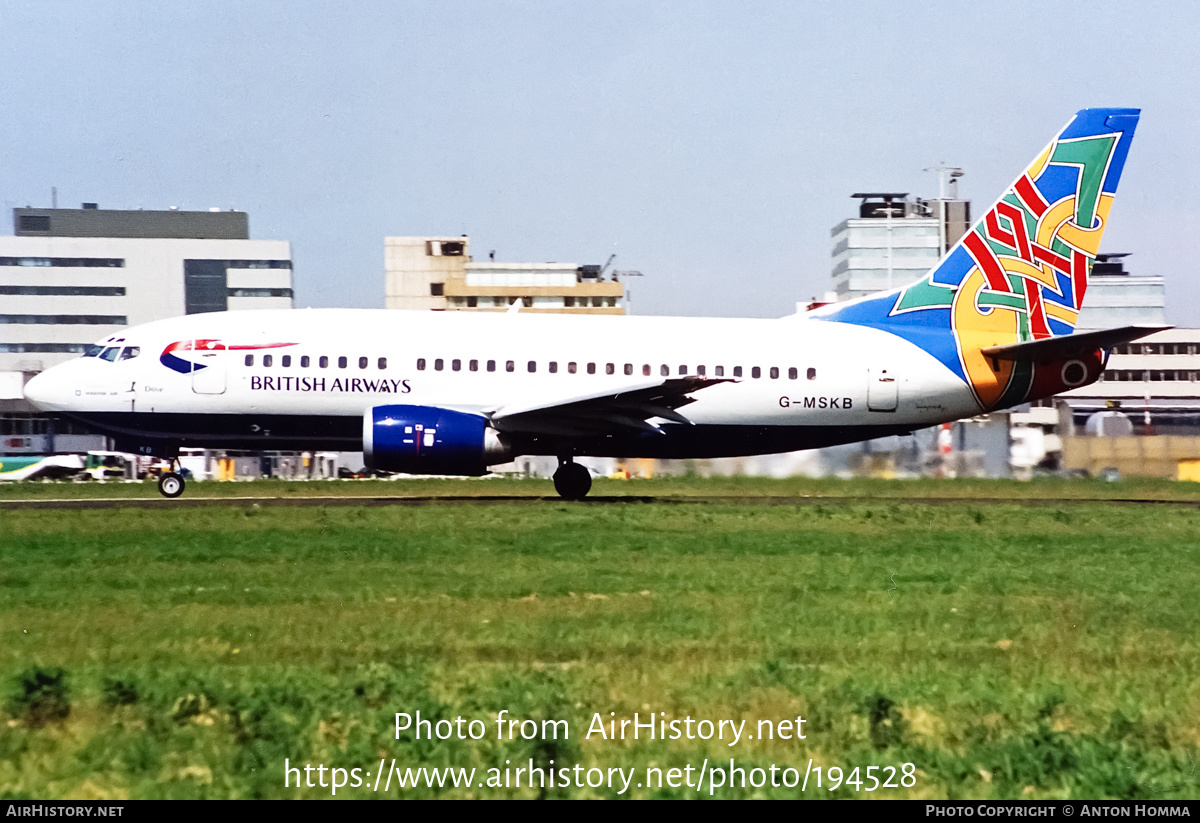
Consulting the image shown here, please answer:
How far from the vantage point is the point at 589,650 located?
10.4 metres

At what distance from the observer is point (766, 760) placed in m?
7.11

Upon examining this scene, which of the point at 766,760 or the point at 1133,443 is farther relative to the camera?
the point at 1133,443

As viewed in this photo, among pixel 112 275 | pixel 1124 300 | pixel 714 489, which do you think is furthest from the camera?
pixel 1124 300

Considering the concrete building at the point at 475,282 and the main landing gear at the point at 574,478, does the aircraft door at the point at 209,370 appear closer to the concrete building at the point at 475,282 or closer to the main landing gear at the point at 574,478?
the main landing gear at the point at 574,478

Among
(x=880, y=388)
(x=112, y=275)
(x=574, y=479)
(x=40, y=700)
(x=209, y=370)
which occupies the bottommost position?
(x=40, y=700)

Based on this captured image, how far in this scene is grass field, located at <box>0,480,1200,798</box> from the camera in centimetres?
707

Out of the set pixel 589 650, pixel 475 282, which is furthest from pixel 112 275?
pixel 589 650

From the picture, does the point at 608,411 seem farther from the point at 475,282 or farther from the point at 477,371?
the point at 475,282

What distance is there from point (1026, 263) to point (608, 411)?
10158 mm

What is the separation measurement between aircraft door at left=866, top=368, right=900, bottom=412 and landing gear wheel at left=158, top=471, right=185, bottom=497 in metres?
14.6

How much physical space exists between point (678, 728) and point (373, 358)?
19.3 m

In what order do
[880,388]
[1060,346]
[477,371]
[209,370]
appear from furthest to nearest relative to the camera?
[880,388]
[1060,346]
[477,371]
[209,370]

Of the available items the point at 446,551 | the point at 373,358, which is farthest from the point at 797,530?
the point at 373,358
